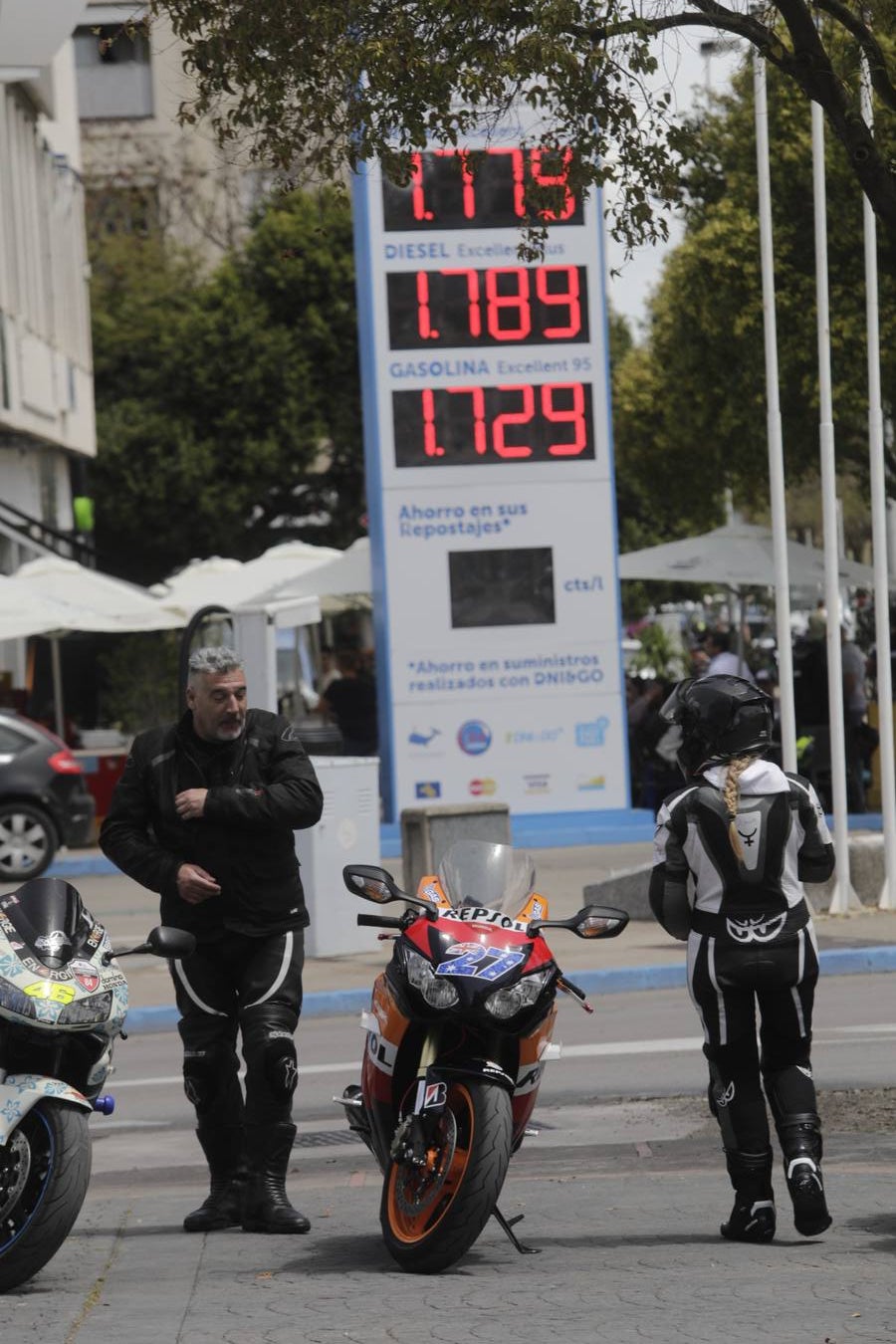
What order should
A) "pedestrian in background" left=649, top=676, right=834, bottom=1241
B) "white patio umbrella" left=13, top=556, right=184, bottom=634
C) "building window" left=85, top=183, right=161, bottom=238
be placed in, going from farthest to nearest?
1. "building window" left=85, top=183, right=161, bottom=238
2. "white patio umbrella" left=13, top=556, right=184, bottom=634
3. "pedestrian in background" left=649, top=676, right=834, bottom=1241

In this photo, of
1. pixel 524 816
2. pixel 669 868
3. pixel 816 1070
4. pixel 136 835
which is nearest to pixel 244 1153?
pixel 136 835

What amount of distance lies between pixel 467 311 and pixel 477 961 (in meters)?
15.0

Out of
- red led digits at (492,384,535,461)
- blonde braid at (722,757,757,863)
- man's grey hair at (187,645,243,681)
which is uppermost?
red led digits at (492,384,535,461)

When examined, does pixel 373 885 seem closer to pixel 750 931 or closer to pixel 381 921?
pixel 381 921

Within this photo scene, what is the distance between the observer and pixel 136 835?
737 centimetres

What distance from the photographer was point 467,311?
20.7 m

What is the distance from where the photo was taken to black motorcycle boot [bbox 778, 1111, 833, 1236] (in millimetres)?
6359

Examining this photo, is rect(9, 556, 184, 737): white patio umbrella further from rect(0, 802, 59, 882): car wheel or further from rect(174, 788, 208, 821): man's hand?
rect(174, 788, 208, 821): man's hand

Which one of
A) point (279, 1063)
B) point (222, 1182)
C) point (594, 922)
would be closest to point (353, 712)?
point (222, 1182)

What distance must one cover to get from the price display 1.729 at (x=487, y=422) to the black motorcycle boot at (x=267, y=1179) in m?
13.9

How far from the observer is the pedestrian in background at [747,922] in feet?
21.4

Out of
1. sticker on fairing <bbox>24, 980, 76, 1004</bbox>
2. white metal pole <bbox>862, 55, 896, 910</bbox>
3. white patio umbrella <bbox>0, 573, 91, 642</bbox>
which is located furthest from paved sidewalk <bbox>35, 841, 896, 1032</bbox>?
white patio umbrella <bbox>0, 573, 91, 642</bbox>

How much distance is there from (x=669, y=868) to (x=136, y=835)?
1.74 metres

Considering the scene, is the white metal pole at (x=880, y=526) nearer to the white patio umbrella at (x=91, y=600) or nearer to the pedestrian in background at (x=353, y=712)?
the white patio umbrella at (x=91, y=600)
